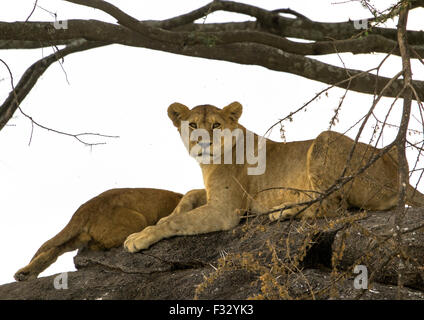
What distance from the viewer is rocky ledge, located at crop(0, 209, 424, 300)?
13.7ft

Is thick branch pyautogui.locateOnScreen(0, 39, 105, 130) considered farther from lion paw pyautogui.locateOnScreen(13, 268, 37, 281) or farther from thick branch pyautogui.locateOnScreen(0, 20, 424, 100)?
lion paw pyautogui.locateOnScreen(13, 268, 37, 281)

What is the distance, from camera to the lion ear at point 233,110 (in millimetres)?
5754

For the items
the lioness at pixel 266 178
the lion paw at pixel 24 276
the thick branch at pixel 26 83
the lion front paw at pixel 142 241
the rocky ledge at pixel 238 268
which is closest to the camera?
the rocky ledge at pixel 238 268

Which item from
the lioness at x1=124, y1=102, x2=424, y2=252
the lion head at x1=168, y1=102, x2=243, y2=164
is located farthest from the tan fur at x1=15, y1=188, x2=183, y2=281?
the lion head at x1=168, y1=102, x2=243, y2=164

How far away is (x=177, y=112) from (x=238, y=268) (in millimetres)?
1665

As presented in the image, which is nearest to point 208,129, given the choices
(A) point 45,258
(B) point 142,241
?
(B) point 142,241

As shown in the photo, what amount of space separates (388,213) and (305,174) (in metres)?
0.69

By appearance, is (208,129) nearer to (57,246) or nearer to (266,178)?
(266,178)

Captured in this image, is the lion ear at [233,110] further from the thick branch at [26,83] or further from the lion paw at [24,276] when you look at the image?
the lion paw at [24,276]

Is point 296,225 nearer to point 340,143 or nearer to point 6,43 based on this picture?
point 340,143

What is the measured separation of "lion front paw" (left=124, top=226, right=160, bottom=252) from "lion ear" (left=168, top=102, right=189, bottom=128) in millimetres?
902

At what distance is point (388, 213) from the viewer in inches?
197

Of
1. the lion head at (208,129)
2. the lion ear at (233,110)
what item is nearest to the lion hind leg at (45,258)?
the lion head at (208,129)
